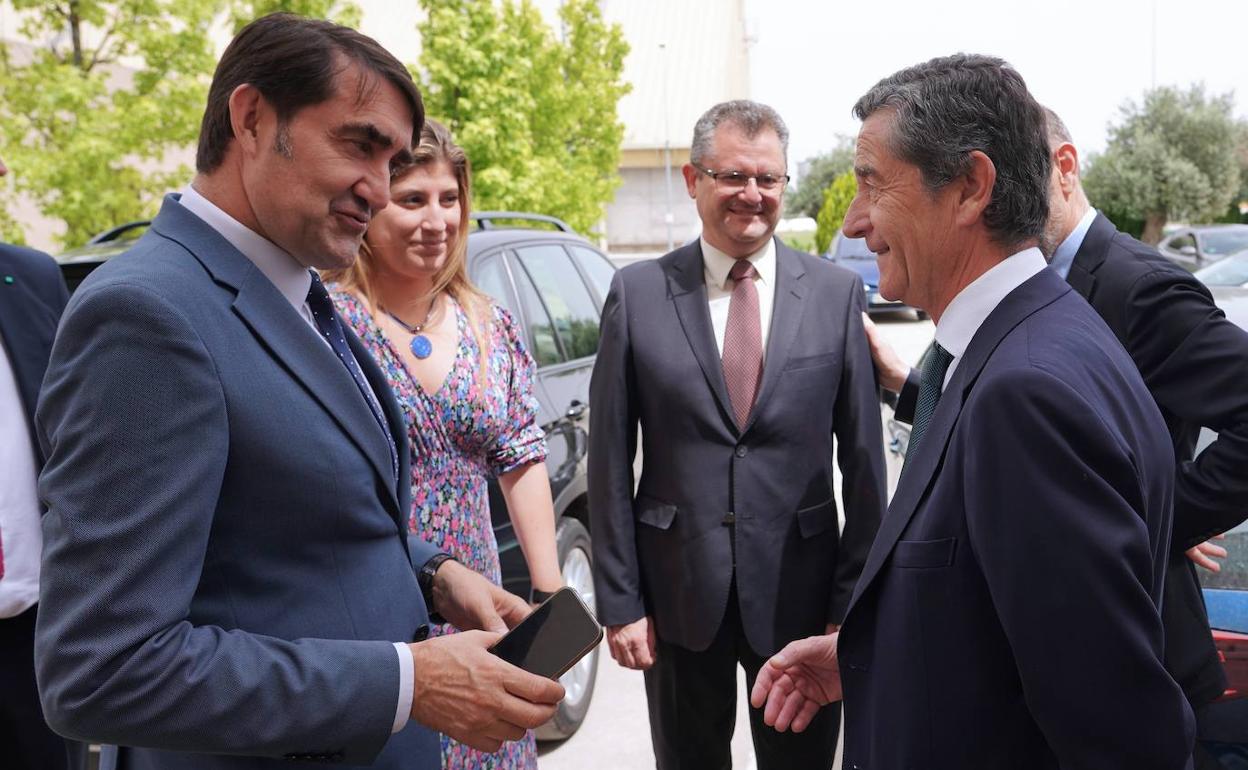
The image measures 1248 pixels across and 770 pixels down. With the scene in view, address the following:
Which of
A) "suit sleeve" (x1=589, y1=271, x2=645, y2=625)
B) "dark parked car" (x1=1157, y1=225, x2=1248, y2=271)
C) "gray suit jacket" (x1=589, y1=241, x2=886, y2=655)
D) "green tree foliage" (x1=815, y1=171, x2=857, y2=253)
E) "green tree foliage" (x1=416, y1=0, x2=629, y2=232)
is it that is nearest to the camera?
"gray suit jacket" (x1=589, y1=241, x2=886, y2=655)

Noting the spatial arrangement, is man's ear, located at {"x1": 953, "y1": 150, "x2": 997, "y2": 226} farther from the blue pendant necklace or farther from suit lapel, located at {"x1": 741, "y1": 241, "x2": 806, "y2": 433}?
the blue pendant necklace

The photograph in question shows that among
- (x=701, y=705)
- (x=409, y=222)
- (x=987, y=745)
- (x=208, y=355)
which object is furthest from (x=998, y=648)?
(x=409, y=222)

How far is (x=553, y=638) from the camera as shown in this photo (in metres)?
1.66

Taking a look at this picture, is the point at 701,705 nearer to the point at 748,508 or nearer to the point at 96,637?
the point at 748,508

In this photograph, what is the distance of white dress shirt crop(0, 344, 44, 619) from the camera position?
2.36m

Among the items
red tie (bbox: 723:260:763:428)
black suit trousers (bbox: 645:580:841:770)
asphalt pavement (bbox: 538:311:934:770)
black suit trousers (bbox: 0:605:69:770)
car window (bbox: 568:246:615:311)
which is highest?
red tie (bbox: 723:260:763:428)

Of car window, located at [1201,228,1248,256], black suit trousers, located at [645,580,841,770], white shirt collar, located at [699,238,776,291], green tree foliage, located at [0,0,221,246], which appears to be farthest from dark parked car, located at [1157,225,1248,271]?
black suit trousers, located at [645,580,841,770]

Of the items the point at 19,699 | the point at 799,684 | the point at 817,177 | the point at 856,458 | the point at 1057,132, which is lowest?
the point at 817,177

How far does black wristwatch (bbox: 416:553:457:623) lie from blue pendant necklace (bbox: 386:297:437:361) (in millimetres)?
709

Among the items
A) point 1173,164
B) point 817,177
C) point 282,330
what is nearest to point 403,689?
point 282,330

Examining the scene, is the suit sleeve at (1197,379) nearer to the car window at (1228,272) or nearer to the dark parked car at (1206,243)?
the car window at (1228,272)

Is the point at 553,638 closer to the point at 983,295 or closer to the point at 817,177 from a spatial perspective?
the point at 983,295

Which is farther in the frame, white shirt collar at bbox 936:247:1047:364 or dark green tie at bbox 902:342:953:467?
dark green tie at bbox 902:342:953:467

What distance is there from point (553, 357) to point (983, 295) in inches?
116
